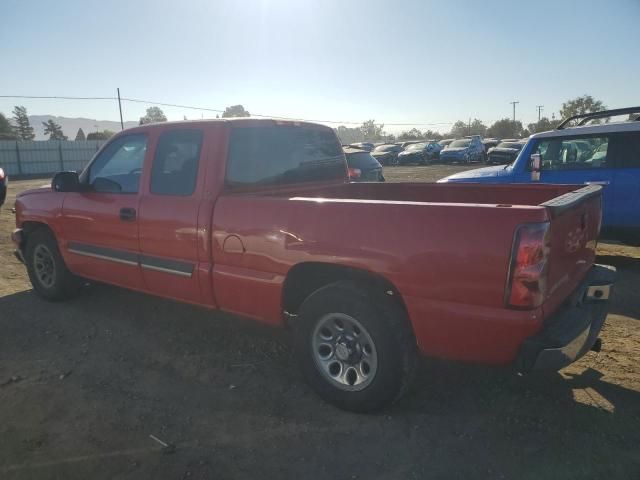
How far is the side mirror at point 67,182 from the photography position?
4594 millimetres

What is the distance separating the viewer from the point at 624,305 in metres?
4.90

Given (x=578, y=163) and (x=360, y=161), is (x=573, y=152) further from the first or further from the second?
(x=360, y=161)

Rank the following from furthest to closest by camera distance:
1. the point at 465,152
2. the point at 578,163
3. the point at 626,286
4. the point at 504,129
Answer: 1. the point at 504,129
2. the point at 465,152
3. the point at 578,163
4. the point at 626,286

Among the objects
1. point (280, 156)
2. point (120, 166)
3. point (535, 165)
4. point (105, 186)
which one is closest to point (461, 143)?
point (535, 165)

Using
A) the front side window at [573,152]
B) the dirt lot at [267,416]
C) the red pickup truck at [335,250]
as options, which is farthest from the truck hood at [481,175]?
the dirt lot at [267,416]

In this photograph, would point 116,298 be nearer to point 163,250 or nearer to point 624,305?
point 163,250

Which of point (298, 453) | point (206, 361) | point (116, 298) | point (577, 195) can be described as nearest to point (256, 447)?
point (298, 453)

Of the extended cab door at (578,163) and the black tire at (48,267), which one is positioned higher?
the extended cab door at (578,163)

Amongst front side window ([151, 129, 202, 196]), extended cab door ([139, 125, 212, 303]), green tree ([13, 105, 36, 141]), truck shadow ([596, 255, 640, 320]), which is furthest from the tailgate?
green tree ([13, 105, 36, 141])

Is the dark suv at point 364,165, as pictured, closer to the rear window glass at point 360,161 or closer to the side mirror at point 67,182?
the rear window glass at point 360,161

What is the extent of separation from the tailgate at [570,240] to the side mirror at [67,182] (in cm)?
404

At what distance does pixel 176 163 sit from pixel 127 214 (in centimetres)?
66

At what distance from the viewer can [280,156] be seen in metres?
4.04

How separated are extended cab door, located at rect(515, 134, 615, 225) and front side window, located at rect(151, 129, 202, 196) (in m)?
5.18
